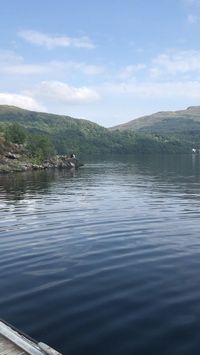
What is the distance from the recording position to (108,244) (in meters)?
38.3

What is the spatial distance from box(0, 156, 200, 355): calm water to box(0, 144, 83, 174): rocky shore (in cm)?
9732

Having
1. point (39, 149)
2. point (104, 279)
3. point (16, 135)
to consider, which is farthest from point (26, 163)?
point (104, 279)

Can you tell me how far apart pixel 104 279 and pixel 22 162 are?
13738cm

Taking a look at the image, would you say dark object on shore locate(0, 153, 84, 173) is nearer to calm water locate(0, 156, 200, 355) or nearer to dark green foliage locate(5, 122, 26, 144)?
dark green foliage locate(5, 122, 26, 144)

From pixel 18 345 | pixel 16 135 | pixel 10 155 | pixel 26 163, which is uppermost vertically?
pixel 16 135

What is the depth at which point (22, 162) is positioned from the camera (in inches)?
6363

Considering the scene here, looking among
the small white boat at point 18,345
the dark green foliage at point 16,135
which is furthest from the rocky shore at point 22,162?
the small white boat at point 18,345

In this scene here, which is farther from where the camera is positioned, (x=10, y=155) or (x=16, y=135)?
(x=16, y=135)

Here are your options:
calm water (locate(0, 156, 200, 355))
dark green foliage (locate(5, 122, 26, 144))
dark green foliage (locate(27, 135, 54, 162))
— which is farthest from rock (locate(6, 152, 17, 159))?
calm water (locate(0, 156, 200, 355))

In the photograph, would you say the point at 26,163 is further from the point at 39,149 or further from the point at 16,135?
the point at 16,135

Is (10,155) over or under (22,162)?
Result: over

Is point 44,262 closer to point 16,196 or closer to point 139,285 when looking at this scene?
point 139,285

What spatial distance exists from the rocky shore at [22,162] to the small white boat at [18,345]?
422ft

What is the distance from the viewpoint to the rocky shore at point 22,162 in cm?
15212
